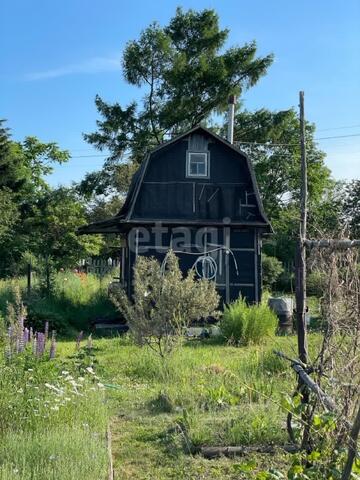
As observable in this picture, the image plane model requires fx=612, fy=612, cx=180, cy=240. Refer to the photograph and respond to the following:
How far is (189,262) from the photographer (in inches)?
699

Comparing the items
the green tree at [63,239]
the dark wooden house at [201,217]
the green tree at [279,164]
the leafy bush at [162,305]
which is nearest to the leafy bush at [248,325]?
the leafy bush at [162,305]

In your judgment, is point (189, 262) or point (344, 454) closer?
point (344, 454)

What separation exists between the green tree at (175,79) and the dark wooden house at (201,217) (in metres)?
14.4

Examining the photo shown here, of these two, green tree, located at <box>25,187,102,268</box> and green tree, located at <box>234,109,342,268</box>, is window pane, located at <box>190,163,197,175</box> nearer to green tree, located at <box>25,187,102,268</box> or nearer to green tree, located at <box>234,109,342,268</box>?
green tree, located at <box>25,187,102,268</box>

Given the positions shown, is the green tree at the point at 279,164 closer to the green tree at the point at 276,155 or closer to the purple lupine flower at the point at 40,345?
the green tree at the point at 276,155

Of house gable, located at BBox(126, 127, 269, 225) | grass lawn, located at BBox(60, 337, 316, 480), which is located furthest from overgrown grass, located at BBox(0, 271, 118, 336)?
grass lawn, located at BBox(60, 337, 316, 480)

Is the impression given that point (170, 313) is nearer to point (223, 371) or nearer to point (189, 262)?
point (223, 371)

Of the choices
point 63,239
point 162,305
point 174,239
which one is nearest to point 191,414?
point 162,305

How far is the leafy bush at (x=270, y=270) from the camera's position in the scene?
26.3 meters

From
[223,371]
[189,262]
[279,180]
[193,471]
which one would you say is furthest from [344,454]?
[279,180]

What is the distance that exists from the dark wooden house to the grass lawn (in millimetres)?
8832

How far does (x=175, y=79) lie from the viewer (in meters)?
32.2

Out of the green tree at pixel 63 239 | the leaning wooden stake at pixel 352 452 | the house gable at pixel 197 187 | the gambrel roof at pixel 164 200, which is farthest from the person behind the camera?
the green tree at pixel 63 239

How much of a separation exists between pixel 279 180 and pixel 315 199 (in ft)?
9.35
